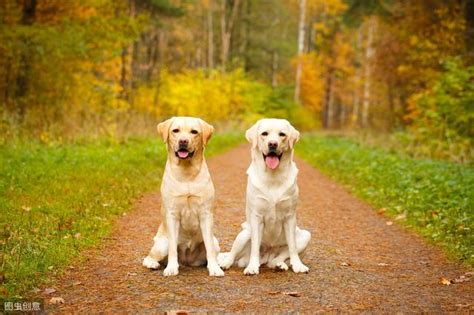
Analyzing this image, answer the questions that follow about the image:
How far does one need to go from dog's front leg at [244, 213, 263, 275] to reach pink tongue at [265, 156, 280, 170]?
487 mm

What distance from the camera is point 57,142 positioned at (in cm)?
1400

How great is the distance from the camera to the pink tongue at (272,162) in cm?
513

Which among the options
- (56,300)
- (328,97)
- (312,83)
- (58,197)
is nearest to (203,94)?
(328,97)

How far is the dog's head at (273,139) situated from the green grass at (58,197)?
2194 millimetres

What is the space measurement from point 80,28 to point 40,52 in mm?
1888

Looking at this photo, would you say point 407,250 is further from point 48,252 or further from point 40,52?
point 40,52

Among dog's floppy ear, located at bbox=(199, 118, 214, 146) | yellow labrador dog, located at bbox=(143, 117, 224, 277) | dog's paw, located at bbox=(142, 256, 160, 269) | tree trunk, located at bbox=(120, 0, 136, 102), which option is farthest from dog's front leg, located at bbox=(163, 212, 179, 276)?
tree trunk, located at bbox=(120, 0, 136, 102)

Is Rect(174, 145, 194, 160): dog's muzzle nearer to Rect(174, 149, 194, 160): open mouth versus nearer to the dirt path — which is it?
Rect(174, 149, 194, 160): open mouth

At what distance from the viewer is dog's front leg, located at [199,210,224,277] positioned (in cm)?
510

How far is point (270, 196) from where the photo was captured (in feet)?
16.9

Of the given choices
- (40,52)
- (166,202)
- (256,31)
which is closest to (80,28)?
(40,52)

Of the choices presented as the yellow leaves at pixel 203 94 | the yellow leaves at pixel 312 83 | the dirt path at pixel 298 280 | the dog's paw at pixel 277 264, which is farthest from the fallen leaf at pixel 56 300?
the yellow leaves at pixel 312 83

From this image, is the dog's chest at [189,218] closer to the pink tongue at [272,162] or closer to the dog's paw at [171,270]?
the dog's paw at [171,270]

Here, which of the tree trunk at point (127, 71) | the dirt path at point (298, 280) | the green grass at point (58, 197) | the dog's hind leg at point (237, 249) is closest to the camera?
the dirt path at point (298, 280)
